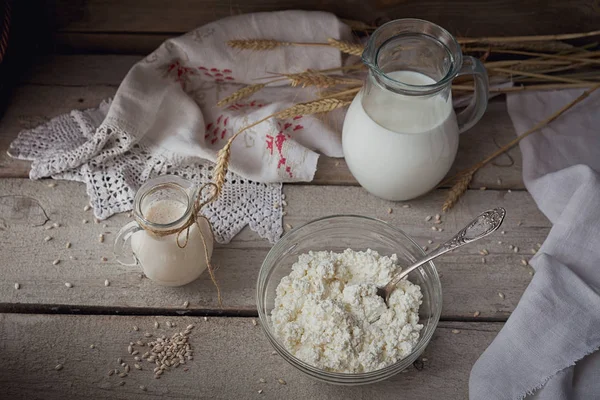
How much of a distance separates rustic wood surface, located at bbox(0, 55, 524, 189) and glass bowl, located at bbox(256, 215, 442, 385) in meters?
0.15

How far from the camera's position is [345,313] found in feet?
3.63

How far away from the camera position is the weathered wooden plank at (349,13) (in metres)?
1.54

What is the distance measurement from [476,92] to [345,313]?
0.50m

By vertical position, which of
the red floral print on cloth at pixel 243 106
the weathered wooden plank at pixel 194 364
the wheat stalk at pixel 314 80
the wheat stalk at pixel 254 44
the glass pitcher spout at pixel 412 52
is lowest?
the weathered wooden plank at pixel 194 364

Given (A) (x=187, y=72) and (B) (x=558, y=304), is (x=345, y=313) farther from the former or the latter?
(A) (x=187, y=72)

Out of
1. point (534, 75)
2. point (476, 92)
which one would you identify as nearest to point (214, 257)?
point (476, 92)

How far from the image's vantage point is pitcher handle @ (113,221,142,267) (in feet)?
3.92

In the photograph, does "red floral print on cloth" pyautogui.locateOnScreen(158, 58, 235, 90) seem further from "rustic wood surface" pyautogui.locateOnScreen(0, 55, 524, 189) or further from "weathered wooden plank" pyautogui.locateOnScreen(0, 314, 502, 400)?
"weathered wooden plank" pyautogui.locateOnScreen(0, 314, 502, 400)

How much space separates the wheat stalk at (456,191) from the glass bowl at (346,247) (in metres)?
0.15

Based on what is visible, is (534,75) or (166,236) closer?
(166,236)

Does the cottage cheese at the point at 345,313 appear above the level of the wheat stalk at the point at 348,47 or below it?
below

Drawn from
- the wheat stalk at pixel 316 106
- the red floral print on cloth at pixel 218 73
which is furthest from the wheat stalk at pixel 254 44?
the wheat stalk at pixel 316 106

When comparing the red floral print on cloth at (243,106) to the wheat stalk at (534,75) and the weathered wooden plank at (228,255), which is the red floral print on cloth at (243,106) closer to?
the weathered wooden plank at (228,255)

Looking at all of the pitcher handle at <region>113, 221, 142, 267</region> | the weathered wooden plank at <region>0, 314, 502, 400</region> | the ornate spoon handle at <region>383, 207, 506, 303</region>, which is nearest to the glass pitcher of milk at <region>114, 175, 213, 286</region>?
the pitcher handle at <region>113, 221, 142, 267</region>
